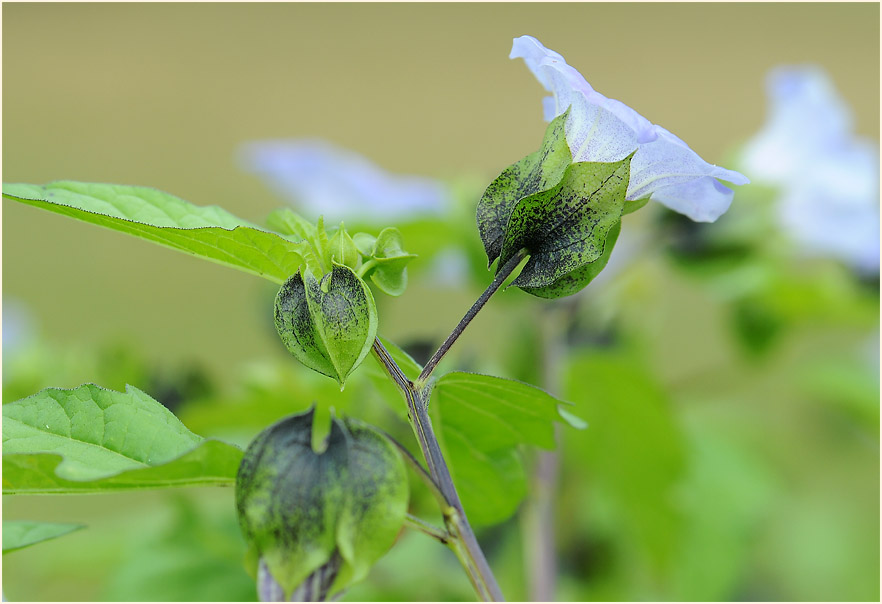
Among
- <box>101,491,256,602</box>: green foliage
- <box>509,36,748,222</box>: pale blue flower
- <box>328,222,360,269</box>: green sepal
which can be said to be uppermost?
<box>509,36,748,222</box>: pale blue flower

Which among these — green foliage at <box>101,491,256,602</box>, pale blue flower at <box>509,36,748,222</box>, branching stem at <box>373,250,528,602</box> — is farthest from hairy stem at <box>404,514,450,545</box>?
green foliage at <box>101,491,256,602</box>

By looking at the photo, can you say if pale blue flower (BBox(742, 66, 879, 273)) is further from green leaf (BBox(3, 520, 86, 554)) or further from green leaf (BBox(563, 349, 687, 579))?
green leaf (BBox(3, 520, 86, 554))

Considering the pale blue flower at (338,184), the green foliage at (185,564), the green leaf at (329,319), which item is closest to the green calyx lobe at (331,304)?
the green leaf at (329,319)

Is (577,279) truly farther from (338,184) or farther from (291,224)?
(338,184)

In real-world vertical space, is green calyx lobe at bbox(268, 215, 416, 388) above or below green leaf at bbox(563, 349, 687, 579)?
above

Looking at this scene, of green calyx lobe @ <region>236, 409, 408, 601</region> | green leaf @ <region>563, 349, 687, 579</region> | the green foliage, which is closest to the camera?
green calyx lobe @ <region>236, 409, 408, 601</region>

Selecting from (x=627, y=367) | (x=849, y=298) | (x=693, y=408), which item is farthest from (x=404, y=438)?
(x=693, y=408)

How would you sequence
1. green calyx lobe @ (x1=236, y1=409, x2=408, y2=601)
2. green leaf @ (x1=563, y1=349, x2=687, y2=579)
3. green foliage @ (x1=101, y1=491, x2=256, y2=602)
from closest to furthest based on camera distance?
green calyx lobe @ (x1=236, y1=409, x2=408, y2=601)
green foliage @ (x1=101, y1=491, x2=256, y2=602)
green leaf @ (x1=563, y1=349, x2=687, y2=579)

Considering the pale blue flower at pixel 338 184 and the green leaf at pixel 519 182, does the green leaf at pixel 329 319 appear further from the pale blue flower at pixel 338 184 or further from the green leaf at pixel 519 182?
the pale blue flower at pixel 338 184

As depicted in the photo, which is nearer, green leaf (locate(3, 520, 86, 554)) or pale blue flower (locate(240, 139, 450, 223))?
green leaf (locate(3, 520, 86, 554))
